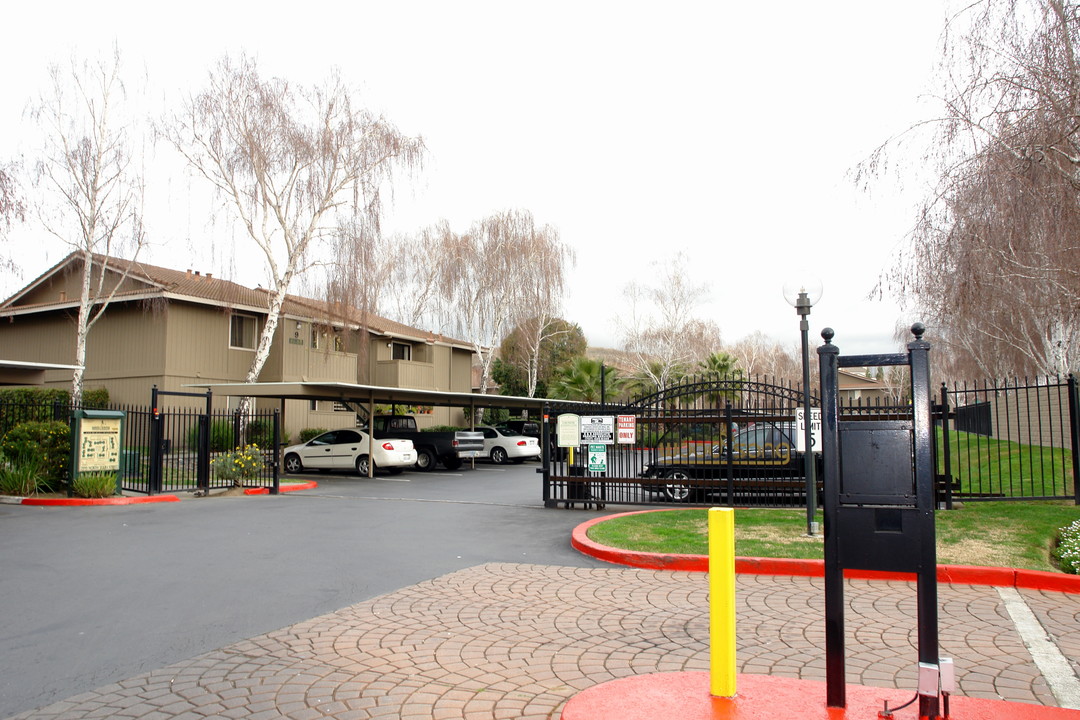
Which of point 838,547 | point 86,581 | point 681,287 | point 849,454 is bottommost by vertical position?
Result: point 86,581

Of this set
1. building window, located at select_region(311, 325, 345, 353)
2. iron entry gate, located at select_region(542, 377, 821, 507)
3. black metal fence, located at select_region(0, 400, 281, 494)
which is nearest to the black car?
iron entry gate, located at select_region(542, 377, 821, 507)

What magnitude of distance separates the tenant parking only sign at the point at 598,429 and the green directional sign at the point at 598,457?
10 centimetres

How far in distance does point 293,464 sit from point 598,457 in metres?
14.6

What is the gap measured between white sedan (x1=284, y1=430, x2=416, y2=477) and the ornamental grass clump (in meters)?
5.02

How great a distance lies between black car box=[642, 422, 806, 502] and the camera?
12953mm

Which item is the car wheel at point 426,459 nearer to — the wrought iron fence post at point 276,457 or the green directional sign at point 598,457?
the wrought iron fence post at point 276,457

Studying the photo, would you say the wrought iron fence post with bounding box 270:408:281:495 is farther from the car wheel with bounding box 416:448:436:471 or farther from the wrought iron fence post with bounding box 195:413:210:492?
the car wheel with bounding box 416:448:436:471

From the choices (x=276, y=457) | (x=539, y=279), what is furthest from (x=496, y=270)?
(x=276, y=457)

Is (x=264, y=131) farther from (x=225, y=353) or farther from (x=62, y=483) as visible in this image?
(x=62, y=483)

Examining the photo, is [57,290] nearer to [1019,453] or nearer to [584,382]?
[584,382]

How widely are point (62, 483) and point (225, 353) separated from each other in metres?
14.2

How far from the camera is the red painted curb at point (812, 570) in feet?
24.0

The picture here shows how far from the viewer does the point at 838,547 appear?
3783 mm

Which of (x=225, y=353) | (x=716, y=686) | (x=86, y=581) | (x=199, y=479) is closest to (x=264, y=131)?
(x=225, y=353)
